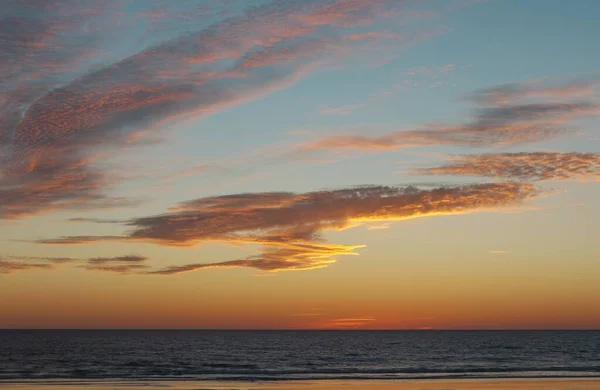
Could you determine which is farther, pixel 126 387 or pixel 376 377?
pixel 376 377

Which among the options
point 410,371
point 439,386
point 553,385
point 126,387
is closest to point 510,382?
point 553,385

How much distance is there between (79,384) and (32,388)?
3924mm

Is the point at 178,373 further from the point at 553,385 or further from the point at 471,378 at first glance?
the point at 553,385

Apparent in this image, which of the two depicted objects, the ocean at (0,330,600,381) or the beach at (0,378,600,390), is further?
the ocean at (0,330,600,381)

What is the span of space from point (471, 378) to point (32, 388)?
3326 centimetres

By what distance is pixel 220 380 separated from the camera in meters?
51.0

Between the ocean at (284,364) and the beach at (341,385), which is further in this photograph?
the ocean at (284,364)

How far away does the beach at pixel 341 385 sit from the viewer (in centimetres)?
4362

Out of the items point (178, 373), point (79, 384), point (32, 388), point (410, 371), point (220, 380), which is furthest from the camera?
point (410, 371)

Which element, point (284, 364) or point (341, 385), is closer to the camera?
point (341, 385)

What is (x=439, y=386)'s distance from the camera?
44.4m

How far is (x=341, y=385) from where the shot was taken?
4619cm

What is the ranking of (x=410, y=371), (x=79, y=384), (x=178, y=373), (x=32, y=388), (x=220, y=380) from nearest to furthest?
(x=32, y=388) → (x=79, y=384) → (x=220, y=380) → (x=178, y=373) → (x=410, y=371)

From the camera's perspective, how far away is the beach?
1718 inches
